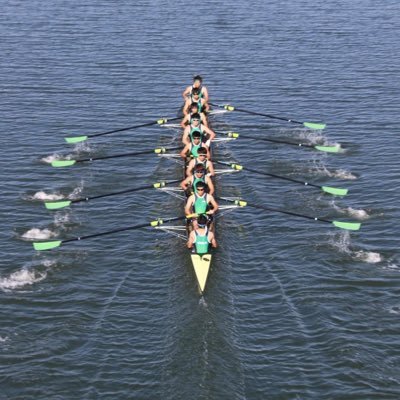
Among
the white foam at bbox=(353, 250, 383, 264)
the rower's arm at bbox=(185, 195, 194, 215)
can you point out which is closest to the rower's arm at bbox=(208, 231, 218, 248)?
the rower's arm at bbox=(185, 195, 194, 215)

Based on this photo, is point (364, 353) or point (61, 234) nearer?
point (364, 353)

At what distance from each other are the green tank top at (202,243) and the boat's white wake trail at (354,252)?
664cm

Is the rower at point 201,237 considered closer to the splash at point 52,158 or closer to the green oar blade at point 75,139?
the green oar blade at point 75,139

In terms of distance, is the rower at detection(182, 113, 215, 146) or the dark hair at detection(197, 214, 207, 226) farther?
the rower at detection(182, 113, 215, 146)

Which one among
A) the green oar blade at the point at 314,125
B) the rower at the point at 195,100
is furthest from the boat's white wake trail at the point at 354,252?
the rower at the point at 195,100

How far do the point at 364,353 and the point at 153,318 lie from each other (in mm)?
7475

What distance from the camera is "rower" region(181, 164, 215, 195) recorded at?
32.4m

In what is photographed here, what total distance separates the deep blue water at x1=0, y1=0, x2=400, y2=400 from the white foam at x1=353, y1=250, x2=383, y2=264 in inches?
4.0

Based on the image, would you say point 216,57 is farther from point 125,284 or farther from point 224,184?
point 125,284

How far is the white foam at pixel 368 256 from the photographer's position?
32.2m

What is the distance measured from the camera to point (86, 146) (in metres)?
44.8

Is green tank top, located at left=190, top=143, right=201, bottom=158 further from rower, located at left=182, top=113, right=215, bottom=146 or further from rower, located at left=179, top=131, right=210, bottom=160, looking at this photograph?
rower, located at left=182, top=113, right=215, bottom=146

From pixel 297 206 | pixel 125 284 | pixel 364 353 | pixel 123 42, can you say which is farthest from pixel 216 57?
pixel 364 353

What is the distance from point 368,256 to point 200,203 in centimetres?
742
